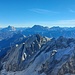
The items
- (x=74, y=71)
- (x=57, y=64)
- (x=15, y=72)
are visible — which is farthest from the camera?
(x=15, y=72)

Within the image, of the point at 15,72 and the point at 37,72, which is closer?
the point at 37,72

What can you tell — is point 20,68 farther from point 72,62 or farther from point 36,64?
point 72,62

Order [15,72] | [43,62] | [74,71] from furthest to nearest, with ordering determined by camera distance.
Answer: [15,72]
[43,62]
[74,71]

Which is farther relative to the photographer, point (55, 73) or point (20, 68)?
point (20, 68)

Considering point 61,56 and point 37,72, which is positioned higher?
point 61,56

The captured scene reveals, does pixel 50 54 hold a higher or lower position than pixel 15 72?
higher

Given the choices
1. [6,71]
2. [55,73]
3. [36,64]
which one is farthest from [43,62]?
[6,71]

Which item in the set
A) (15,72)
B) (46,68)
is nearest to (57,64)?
(46,68)

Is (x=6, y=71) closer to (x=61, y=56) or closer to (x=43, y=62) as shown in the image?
(x=43, y=62)

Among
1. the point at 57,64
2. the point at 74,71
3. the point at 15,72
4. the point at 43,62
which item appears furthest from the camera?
the point at 15,72
